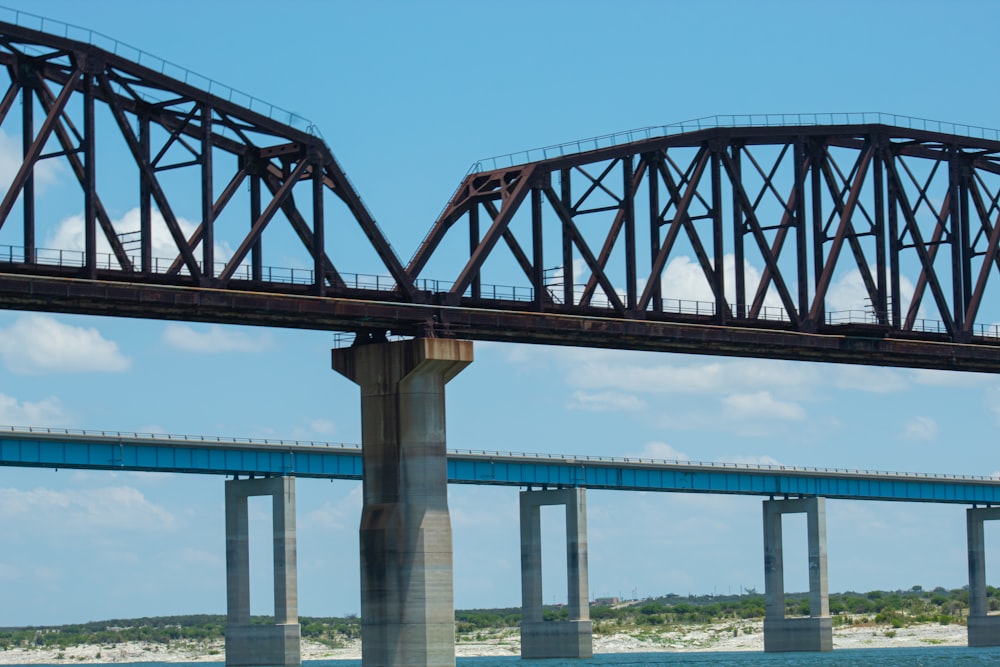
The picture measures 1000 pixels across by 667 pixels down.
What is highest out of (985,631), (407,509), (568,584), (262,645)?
(407,509)

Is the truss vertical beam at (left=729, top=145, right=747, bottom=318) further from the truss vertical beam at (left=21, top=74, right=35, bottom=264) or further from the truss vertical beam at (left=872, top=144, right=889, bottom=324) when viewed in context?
the truss vertical beam at (left=21, top=74, right=35, bottom=264)

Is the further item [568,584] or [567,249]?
[568,584]

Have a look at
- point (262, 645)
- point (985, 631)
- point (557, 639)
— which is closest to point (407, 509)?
point (262, 645)

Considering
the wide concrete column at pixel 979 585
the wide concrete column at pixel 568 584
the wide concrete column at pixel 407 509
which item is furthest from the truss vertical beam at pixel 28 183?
the wide concrete column at pixel 979 585

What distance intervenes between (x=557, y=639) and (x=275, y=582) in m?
24.5

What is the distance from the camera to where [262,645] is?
122 m

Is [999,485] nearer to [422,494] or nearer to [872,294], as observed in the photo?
[872,294]

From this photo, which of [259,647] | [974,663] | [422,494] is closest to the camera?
[422,494]

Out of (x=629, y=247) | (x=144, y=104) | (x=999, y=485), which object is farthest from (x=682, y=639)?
(x=144, y=104)

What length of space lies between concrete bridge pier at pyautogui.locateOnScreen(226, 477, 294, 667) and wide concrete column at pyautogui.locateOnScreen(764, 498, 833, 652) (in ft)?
148

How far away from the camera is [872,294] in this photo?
3826 inches

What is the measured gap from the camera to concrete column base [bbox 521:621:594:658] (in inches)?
5428

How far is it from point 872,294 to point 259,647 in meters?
49.2

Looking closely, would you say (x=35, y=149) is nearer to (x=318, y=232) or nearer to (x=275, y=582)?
(x=318, y=232)
